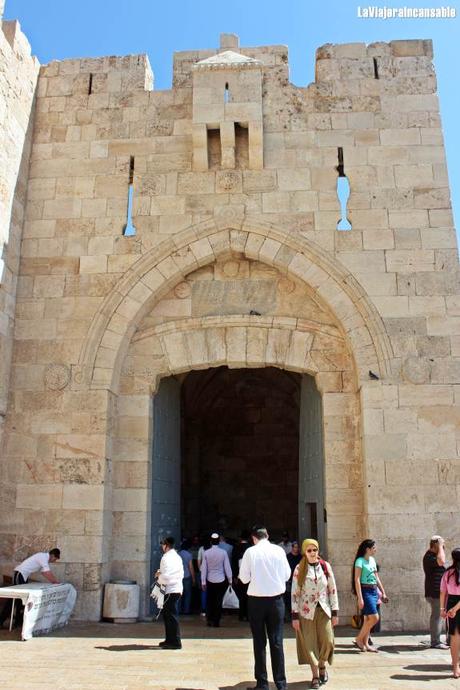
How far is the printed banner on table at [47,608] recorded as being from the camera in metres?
5.84

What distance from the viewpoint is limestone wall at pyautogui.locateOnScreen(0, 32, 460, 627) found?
7.00 m

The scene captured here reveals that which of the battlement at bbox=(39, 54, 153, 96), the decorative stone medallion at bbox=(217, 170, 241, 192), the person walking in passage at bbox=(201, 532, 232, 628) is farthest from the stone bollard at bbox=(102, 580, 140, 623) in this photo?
the battlement at bbox=(39, 54, 153, 96)

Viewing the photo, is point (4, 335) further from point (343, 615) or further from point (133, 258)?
point (343, 615)

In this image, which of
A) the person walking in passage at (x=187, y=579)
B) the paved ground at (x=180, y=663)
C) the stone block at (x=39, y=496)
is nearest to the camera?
the paved ground at (x=180, y=663)

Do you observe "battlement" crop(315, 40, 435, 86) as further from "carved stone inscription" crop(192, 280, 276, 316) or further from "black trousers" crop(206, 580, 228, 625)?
"black trousers" crop(206, 580, 228, 625)

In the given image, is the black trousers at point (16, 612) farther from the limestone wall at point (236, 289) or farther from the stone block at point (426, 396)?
the stone block at point (426, 396)

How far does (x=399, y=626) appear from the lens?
21.2 ft

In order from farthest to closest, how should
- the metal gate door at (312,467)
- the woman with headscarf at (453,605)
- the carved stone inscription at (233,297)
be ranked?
1. the carved stone inscription at (233,297)
2. the metal gate door at (312,467)
3. the woman with headscarf at (453,605)

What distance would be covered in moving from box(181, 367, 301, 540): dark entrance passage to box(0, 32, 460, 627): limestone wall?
5.21 metres

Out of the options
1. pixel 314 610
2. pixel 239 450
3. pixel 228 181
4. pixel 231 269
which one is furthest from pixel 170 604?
pixel 239 450

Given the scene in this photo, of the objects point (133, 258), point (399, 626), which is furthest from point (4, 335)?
point (399, 626)

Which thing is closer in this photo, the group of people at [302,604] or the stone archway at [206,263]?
the group of people at [302,604]

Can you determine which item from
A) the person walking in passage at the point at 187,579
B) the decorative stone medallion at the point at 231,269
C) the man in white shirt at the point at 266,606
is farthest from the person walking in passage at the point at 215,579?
the decorative stone medallion at the point at 231,269

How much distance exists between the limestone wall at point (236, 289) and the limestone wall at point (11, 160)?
0.15 meters
